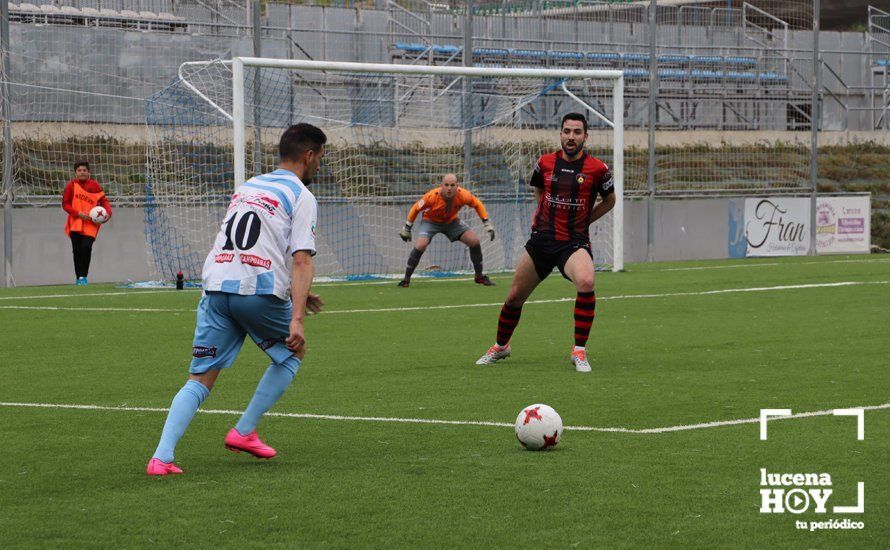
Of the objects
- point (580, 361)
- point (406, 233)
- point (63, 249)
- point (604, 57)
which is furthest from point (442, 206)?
point (580, 361)

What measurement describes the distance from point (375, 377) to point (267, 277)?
391cm

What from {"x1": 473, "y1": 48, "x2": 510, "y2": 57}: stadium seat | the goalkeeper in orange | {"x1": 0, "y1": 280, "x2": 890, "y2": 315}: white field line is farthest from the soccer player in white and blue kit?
{"x1": 473, "y1": 48, "x2": 510, "y2": 57}: stadium seat

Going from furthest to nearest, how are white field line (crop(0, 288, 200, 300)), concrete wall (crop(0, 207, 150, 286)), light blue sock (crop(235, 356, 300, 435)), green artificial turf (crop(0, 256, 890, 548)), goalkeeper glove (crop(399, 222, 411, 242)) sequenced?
concrete wall (crop(0, 207, 150, 286)) → goalkeeper glove (crop(399, 222, 411, 242)) → white field line (crop(0, 288, 200, 300)) → light blue sock (crop(235, 356, 300, 435)) → green artificial turf (crop(0, 256, 890, 548))

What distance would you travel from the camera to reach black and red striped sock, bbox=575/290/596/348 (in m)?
11.0

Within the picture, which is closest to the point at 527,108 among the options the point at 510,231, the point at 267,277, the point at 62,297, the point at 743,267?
the point at 510,231

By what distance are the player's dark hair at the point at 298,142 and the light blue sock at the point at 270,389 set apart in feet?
3.39

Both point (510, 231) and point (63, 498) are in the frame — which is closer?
point (63, 498)

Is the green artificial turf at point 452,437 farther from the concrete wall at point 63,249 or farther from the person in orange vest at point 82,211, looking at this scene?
the concrete wall at point 63,249

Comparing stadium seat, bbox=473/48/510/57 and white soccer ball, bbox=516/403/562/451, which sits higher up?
stadium seat, bbox=473/48/510/57

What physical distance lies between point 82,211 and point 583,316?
1216cm

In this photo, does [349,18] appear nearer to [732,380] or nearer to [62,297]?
[62,297]

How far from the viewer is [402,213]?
25.6m

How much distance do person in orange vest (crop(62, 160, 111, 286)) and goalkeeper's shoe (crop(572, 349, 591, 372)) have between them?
12.1 m

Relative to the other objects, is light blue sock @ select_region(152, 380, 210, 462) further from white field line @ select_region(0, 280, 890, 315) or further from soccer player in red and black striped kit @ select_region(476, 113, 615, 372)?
white field line @ select_region(0, 280, 890, 315)
